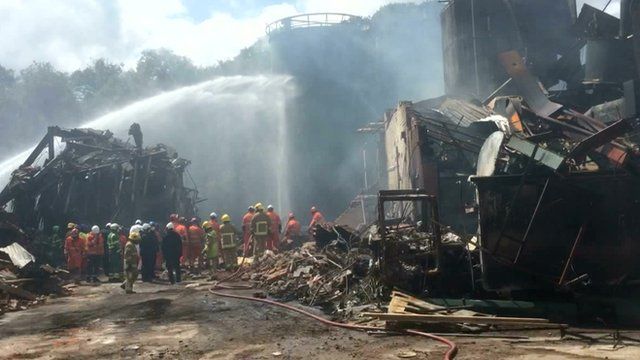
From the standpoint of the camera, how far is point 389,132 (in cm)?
1995

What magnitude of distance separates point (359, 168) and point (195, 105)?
1061 cm

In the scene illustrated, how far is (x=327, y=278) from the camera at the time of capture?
34.7 ft

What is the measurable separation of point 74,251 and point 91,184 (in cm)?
547

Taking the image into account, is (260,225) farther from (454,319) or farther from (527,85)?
(454,319)

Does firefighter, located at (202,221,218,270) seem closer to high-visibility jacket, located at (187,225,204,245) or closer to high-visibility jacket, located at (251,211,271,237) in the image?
high-visibility jacket, located at (187,225,204,245)

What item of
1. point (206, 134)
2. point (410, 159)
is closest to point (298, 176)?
point (206, 134)

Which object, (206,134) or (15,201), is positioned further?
(206,134)

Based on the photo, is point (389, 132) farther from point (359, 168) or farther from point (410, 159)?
point (359, 168)

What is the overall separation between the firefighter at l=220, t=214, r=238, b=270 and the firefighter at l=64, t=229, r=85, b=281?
4.19 meters

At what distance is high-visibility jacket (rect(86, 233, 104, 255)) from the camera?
15.9m

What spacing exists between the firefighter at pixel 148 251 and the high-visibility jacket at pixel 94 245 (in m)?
1.81

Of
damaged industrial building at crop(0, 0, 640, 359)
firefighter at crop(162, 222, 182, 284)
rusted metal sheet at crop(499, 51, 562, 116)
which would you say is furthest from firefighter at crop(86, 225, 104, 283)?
rusted metal sheet at crop(499, 51, 562, 116)

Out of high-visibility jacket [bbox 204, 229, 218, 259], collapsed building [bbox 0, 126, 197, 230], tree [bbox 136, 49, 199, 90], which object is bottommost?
high-visibility jacket [bbox 204, 229, 218, 259]

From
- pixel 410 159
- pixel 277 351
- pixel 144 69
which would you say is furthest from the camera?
pixel 144 69
